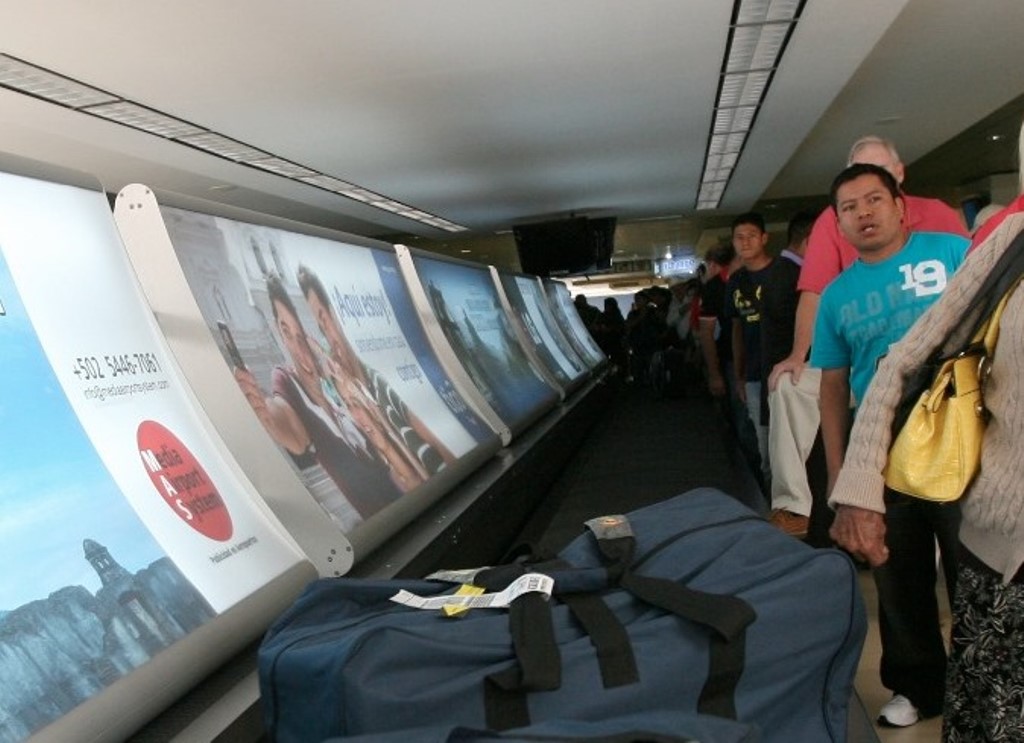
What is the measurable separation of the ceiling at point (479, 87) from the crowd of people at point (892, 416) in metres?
2.48

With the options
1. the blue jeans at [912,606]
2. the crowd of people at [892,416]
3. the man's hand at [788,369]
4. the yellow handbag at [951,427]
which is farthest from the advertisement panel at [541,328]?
the yellow handbag at [951,427]

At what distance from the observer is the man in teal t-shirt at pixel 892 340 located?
2391mm

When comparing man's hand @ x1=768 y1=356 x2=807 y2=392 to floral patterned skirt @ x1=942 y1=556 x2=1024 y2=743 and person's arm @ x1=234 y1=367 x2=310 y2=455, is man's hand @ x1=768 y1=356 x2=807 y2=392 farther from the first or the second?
person's arm @ x1=234 y1=367 x2=310 y2=455

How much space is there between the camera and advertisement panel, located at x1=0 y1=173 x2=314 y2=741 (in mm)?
1203

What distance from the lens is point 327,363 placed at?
8.23 ft

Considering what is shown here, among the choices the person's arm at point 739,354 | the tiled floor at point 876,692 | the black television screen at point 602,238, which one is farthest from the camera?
the black television screen at point 602,238

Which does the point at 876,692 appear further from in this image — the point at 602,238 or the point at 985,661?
the point at 602,238

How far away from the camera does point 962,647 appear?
1.64 metres

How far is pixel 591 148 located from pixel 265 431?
9.11 m

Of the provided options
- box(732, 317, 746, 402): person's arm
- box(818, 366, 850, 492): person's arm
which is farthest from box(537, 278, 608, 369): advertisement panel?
box(818, 366, 850, 492): person's arm

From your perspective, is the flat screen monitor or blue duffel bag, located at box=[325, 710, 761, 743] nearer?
blue duffel bag, located at box=[325, 710, 761, 743]

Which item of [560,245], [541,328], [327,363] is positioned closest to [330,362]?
[327,363]

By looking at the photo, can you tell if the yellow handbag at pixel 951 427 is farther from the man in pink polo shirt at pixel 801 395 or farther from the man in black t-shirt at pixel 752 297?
the man in black t-shirt at pixel 752 297

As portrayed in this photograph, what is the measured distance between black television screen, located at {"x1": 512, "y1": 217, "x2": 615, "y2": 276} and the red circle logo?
50.5 ft
